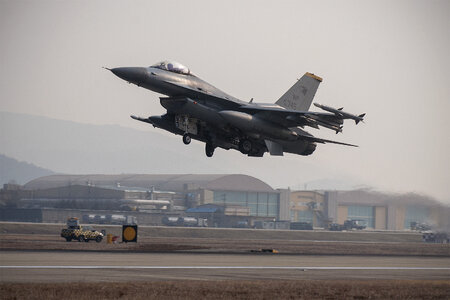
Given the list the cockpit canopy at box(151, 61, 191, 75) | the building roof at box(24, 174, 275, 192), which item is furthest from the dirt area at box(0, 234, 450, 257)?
the building roof at box(24, 174, 275, 192)

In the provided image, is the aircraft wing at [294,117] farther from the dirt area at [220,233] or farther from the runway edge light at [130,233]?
the dirt area at [220,233]

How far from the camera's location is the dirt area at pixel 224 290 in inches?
1013

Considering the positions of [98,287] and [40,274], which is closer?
[98,287]

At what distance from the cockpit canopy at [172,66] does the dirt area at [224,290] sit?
21769 millimetres

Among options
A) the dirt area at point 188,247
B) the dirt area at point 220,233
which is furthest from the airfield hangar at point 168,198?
the dirt area at point 188,247

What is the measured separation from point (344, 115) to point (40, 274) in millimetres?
25624

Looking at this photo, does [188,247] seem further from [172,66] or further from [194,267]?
[194,267]

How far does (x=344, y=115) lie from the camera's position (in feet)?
161

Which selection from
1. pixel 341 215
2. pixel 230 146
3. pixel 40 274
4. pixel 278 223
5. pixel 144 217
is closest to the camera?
pixel 40 274

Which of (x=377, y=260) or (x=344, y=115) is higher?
(x=344, y=115)

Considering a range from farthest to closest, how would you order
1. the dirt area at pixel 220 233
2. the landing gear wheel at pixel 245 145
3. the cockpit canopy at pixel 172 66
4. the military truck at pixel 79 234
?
1. the dirt area at pixel 220 233
2. the military truck at pixel 79 234
3. the landing gear wheel at pixel 245 145
4. the cockpit canopy at pixel 172 66

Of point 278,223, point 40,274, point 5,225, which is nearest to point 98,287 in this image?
point 40,274

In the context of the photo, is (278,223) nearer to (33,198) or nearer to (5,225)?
(33,198)

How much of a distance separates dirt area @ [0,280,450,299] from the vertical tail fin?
28.4 metres
